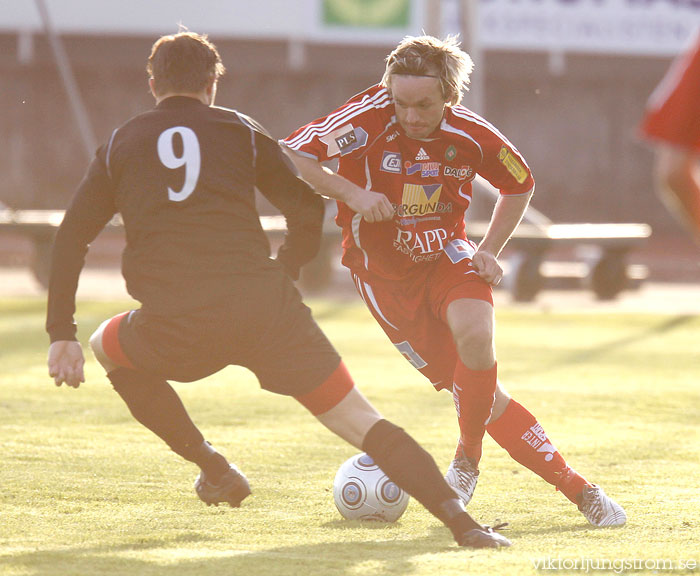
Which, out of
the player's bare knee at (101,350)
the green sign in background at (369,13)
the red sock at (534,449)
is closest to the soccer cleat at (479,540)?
the red sock at (534,449)

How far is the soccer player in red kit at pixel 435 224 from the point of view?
15.1 ft

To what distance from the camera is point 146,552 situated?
4047 mm

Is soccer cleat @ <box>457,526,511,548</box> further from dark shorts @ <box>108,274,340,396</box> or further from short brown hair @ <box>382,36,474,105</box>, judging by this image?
short brown hair @ <box>382,36,474,105</box>

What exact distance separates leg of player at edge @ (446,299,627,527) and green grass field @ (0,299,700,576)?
4.4 inches

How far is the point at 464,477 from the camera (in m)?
4.90

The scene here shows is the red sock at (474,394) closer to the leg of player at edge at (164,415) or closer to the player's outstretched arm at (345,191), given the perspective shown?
the player's outstretched arm at (345,191)

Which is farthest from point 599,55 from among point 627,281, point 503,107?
point 627,281

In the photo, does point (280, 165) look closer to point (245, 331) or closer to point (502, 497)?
point (245, 331)

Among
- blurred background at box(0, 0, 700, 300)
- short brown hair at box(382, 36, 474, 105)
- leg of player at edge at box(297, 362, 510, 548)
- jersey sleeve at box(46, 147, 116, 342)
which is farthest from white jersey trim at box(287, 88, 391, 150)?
blurred background at box(0, 0, 700, 300)

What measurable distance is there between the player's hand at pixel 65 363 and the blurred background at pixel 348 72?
1962 cm

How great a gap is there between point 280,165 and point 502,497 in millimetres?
1757

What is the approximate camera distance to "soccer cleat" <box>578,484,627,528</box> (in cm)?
457

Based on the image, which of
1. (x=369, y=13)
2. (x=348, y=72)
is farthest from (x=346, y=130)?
(x=348, y=72)

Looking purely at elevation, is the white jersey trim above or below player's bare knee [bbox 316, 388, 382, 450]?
above
